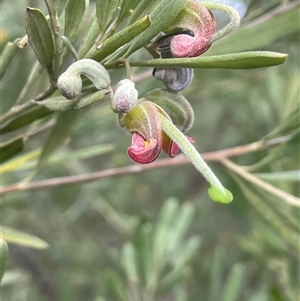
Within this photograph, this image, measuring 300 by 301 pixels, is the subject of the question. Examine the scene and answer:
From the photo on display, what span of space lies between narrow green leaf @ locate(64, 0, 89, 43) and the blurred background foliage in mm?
270

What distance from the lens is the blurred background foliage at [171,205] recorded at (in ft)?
2.56

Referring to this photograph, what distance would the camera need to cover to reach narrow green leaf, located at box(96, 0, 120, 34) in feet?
1.16

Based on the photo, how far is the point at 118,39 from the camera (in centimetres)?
34

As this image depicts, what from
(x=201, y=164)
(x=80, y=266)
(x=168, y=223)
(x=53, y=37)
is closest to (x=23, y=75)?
(x=168, y=223)

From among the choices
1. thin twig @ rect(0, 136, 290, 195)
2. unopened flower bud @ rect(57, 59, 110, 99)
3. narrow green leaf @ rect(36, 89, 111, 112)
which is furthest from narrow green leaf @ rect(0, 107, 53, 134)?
thin twig @ rect(0, 136, 290, 195)

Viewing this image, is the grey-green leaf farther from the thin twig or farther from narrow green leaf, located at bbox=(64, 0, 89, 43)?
the thin twig

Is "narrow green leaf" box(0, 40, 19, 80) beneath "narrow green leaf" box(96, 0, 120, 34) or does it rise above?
beneath

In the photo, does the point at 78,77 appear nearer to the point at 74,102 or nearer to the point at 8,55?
the point at 74,102

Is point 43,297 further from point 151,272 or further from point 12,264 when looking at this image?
point 151,272

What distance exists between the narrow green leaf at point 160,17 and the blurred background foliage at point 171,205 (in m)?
0.32

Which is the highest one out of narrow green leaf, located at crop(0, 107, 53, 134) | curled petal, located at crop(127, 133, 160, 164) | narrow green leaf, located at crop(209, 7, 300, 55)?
curled petal, located at crop(127, 133, 160, 164)

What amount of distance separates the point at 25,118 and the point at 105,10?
0.50 ft

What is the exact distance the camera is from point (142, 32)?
34 centimetres

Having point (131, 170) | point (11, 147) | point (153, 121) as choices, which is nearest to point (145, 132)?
point (153, 121)
